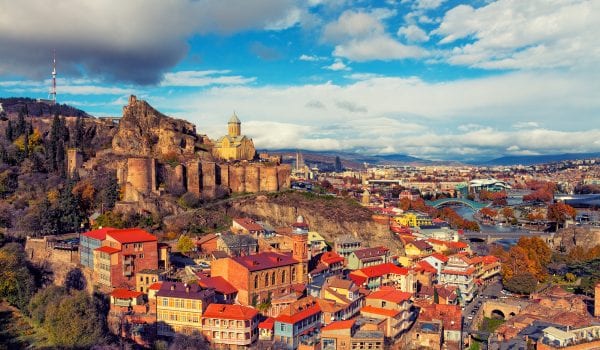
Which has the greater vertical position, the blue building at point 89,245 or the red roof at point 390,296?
the blue building at point 89,245

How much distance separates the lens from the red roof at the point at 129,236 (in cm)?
3828

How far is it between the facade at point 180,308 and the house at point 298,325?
190 inches

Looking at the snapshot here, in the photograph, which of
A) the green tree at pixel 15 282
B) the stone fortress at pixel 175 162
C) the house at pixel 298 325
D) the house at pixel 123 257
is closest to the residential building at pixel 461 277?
the house at pixel 298 325

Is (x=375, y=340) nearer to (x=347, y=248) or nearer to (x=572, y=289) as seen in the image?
(x=347, y=248)

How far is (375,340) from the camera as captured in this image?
29.4 m

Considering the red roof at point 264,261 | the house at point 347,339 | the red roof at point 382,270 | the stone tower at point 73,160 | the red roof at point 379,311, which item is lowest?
the house at point 347,339

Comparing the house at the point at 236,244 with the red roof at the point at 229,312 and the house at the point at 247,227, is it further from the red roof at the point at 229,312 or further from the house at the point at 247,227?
the red roof at the point at 229,312

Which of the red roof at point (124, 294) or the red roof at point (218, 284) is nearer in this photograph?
the red roof at point (218, 284)

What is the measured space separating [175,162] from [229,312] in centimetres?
3025

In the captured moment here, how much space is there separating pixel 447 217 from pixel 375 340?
60.5m

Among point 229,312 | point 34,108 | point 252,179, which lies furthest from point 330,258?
point 34,108

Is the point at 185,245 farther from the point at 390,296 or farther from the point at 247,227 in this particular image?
the point at 390,296

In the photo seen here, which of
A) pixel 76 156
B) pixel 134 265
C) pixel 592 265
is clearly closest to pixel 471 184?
pixel 592 265

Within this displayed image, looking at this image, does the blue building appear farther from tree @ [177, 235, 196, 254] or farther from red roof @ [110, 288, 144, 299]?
tree @ [177, 235, 196, 254]
